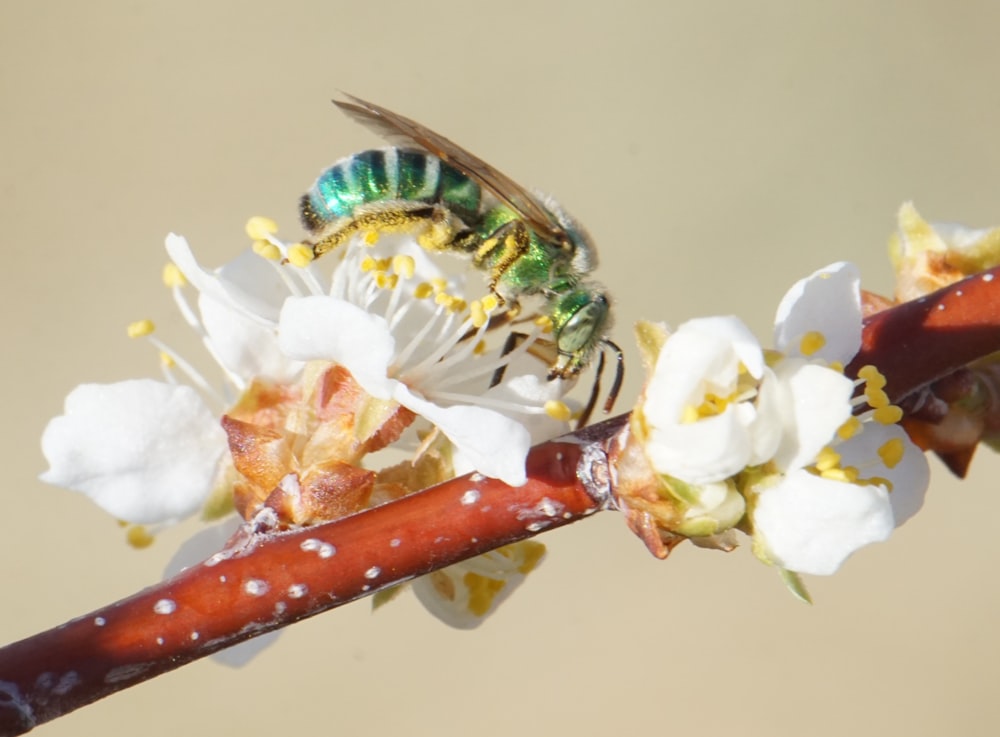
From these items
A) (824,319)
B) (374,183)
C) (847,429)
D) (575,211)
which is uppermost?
(374,183)

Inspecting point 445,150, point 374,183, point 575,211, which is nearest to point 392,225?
point 374,183

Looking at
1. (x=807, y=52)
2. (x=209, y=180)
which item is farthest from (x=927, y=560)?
(x=209, y=180)

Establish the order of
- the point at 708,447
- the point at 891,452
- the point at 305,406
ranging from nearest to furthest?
the point at 708,447
the point at 891,452
the point at 305,406

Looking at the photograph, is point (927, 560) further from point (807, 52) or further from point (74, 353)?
point (74, 353)

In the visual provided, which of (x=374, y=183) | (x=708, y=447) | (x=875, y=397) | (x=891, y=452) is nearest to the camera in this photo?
(x=708, y=447)

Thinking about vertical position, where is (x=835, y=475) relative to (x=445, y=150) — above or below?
below

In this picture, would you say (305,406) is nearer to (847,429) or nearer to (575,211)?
(847,429)

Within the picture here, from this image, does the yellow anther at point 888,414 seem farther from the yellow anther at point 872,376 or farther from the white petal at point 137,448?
the white petal at point 137,448
